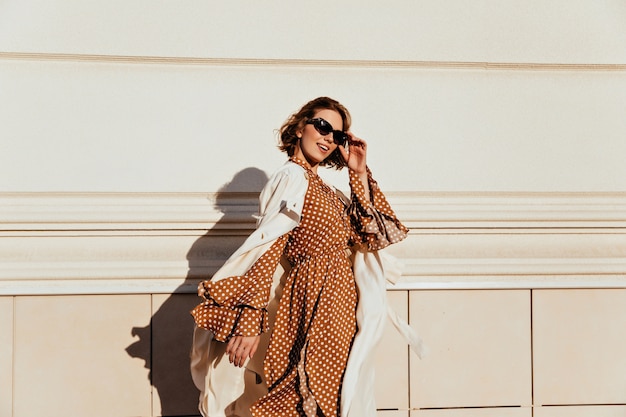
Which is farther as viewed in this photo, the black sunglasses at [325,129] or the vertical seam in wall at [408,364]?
the vertical seam in wall at [408,364]

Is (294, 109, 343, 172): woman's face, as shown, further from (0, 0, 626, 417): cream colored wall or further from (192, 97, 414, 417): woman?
(0, 0, 626, 417): cream colored wall

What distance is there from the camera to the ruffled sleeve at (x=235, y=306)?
10.2ft

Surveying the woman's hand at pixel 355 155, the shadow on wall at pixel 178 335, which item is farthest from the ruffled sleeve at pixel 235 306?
the shadow on wall at pixel 178 335

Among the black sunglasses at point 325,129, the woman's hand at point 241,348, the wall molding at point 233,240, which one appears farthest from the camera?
the wall molding at point 233,240

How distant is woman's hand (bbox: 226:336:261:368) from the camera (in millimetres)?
3113

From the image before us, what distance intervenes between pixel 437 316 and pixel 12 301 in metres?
1.99

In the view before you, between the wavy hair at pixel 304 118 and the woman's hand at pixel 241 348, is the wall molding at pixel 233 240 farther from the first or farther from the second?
the woman's hand at pixel 241 348

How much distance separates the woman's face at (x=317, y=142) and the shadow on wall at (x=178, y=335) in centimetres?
71

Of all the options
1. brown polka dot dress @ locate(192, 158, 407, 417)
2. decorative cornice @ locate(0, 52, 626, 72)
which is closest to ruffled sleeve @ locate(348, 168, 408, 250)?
brown polka dot dress @ locate(192, 158, 407, 417)

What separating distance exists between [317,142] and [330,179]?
29.9 inches

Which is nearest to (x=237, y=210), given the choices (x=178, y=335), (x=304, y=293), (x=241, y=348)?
(x=178, y=335)

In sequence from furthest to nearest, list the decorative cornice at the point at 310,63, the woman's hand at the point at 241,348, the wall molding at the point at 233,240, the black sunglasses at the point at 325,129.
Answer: the decorative cornice at the point at 310,63, the wall molding at the point at 233,240, the black sunglasses at the point at 325,129, the woman's hand at the point at 241,348

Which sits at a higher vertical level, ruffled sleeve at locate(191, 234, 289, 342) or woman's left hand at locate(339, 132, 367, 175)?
woman's left hand at locate(339, 132, 367, 175)

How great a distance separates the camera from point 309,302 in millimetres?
3230
